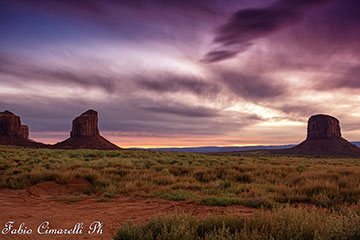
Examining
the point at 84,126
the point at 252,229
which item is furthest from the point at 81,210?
the point at 84,126

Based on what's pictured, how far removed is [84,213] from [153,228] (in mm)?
3908

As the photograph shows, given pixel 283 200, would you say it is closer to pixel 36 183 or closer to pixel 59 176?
pixel 59 176

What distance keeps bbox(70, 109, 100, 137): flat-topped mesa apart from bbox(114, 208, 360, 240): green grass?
142m

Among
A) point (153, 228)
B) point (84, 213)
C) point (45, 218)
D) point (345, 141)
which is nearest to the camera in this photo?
point (153, 228)

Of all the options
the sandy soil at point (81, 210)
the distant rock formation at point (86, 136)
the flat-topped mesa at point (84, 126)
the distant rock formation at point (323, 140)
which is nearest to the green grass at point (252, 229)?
the sandy soil at point (81, 210)

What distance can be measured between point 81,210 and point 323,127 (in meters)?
166

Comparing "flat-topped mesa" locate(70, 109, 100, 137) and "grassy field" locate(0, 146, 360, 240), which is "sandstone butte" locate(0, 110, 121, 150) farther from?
"grassy field" locate(0, 146, 360, 240)

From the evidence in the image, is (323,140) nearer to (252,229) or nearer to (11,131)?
(252,229)

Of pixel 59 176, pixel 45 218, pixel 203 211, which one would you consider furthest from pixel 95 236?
pixel 59 176

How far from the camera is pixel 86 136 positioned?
133 meters

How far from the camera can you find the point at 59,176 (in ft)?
39.9

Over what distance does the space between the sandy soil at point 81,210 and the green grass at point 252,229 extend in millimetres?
677

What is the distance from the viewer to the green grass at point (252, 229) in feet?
12.2

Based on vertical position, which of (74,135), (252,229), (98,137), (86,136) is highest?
(74,135)
